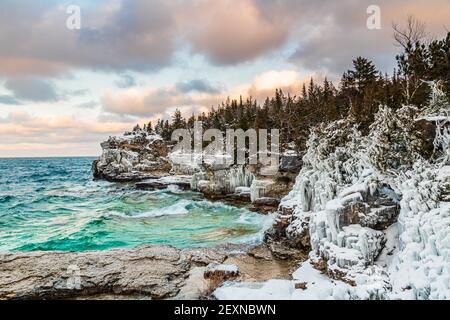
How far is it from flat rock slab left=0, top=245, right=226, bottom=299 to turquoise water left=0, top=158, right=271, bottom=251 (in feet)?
15.8

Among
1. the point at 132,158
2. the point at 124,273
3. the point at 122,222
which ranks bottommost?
the point at 122,222

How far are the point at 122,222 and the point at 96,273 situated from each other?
44.6 feet

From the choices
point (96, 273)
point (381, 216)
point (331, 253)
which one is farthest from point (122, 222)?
point (381, 216)

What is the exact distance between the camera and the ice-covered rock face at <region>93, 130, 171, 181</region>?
5456 centimetres

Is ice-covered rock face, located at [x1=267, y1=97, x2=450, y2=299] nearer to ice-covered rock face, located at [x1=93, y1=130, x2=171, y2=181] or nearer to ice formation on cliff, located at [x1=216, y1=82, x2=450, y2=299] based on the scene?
ice formation on cliff, located at [x1=216, y1=82, x2=450, y2=299]

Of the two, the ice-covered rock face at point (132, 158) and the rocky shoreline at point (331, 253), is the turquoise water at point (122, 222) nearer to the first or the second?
the rocky shoreline at point (331, 253)

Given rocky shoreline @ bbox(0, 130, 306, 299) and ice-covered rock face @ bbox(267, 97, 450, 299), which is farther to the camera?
rocky shoreline @ bbox(0, 130, 306, 299)

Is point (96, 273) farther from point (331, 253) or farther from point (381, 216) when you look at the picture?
point (381, 216)

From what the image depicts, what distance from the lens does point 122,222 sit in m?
25.1

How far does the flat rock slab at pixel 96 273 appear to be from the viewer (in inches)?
437

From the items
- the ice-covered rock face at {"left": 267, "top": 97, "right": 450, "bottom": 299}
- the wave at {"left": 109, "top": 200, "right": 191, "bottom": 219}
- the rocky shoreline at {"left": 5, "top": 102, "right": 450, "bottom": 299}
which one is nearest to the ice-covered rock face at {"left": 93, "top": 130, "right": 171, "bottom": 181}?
the wave at {"left": 109, "top": 200, "right": 191, "bottom": 219}

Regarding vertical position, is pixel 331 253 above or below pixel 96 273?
above

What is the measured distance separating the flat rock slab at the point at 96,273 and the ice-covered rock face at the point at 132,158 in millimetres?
37879
